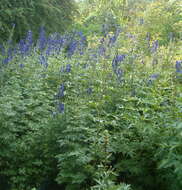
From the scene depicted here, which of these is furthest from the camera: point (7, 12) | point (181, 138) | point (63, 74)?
point (7, 12)

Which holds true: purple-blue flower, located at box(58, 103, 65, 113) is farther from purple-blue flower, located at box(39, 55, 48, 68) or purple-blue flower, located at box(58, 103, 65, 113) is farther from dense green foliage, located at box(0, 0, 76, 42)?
dense green foliage, located at box(0, 0, 76, 42)

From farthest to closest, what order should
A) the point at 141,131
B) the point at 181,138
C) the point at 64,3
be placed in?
the point at 64,3 → the point at 141,131 → the point at 181,138

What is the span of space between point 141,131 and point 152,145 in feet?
0.76

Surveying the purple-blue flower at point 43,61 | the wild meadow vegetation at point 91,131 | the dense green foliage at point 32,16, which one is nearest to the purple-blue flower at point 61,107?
the wild meadow vegetation at point 91,131

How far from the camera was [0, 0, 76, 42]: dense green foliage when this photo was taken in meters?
7.52

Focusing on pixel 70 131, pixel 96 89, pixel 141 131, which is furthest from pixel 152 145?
pixel 96 89

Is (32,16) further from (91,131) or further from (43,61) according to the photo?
(91,131)

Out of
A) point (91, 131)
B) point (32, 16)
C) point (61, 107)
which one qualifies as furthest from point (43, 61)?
point (32, 16)

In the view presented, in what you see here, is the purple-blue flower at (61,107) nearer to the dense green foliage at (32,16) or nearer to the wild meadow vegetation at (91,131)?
the wild meadow vegetation at (91,131)

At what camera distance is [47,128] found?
3402mm

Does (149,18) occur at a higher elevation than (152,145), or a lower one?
higher

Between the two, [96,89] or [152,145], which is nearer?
[152,145]

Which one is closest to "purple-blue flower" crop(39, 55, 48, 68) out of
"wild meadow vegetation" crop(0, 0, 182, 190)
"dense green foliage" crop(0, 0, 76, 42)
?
"wild meadow vegetation" crop(0, 0, 182, 190)

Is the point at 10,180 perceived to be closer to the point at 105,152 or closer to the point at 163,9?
the point at 105,152
